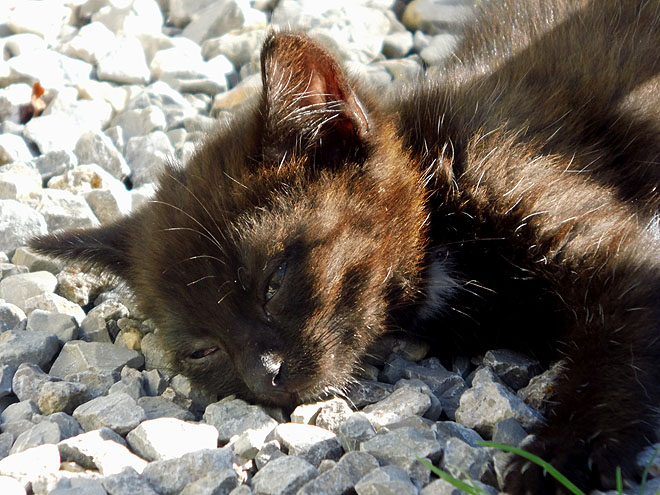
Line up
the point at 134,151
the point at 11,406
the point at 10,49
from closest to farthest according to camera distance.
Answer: the point at 11,406
the point at 134,151
the point at 10,49

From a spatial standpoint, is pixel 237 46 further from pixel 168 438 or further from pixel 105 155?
pixel 168 438

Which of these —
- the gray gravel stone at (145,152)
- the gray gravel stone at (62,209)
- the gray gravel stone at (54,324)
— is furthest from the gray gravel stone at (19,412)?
the gray gravel stone at (145,152)

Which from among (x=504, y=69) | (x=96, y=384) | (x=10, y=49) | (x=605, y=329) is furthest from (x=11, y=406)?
(x=10, y=49)

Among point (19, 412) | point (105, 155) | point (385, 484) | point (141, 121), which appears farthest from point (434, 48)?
point (385, 484)

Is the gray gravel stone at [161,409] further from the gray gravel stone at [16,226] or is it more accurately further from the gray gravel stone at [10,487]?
the gray gravel stone at [16,226]

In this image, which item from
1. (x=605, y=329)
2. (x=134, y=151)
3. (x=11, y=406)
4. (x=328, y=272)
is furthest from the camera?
(x=134, y=151)

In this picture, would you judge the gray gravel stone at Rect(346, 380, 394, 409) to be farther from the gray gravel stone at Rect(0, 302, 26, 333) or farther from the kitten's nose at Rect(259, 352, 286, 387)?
the gray gravel stone at Rect(0, 302, 26, 333)

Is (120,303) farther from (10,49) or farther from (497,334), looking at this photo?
(10,49)
